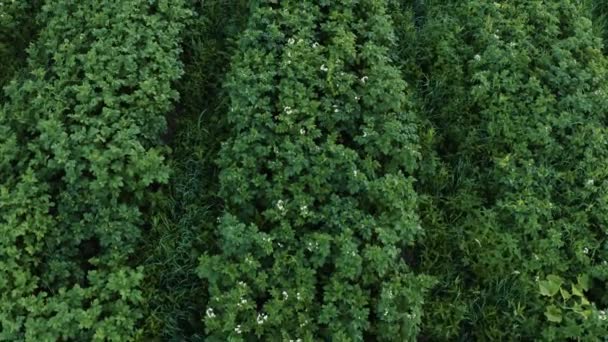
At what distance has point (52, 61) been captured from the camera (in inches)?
165

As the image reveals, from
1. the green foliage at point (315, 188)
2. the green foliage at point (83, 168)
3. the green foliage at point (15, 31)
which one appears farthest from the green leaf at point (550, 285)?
the green foliage at point (15, 31)

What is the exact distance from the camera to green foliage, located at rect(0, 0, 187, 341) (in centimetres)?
317

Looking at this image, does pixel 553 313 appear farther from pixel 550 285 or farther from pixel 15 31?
pixel 15 31

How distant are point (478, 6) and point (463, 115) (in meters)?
0.91

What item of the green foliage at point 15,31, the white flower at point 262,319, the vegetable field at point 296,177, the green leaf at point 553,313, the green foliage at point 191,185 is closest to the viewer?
the white flower at point 262,319

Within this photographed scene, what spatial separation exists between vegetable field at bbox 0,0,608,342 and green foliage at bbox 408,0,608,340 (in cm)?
1

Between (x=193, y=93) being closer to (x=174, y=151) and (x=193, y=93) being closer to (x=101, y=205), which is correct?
(x=174, y=151)

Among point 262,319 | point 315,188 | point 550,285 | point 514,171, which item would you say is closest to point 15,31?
point 315,188

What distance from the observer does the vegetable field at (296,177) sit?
3.27m

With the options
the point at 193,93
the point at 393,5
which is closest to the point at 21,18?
the point at 193,93

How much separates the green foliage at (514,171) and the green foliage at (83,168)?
172 cm

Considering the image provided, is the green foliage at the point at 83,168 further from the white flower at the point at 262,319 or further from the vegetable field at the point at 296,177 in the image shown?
the white flower at the point at 262,319

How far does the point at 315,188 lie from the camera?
3.51 m

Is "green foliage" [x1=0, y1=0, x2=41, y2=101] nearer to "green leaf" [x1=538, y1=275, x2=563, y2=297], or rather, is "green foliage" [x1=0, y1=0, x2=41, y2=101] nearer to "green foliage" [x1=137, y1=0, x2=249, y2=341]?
"green foliage" [x1=137, y1=0, x2=249, y2=341]
